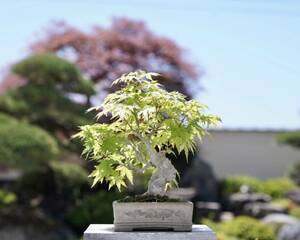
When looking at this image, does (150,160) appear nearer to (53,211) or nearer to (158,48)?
(53,211)

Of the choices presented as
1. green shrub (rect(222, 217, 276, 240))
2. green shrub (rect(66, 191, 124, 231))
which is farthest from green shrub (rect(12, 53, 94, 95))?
green shrub (rect(222, 217, 276, 240))

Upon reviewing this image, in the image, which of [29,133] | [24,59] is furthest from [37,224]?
[24,59]

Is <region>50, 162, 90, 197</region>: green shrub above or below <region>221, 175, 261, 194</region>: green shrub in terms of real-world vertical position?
above

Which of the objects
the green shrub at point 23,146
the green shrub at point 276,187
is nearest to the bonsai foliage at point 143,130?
the green shrub at point 23,146

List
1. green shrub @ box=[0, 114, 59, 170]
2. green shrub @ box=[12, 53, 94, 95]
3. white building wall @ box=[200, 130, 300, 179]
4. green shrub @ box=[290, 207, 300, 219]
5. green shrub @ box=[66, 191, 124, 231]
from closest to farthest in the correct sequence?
green shrub @ box=[0, 114, 59, 170]
green shrub @ box=[66, 191, 124, 231]
green shrub @ box=[12, 53, 94, 95]
green shrub @ box=[290, 207, 300, 219]
white building wall @ box=[200, 130, 300, 179]

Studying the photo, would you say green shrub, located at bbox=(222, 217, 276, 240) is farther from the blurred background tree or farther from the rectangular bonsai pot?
the rectangular bonsai pot

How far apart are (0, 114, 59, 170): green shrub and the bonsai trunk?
6141 mm

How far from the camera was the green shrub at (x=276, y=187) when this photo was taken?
65.9 ft

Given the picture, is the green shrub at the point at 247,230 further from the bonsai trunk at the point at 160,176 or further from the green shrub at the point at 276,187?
the green shrub at the point at 276,187

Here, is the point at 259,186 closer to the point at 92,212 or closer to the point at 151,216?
the point at 92,212

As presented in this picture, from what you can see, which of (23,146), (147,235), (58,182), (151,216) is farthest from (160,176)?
(58,182)

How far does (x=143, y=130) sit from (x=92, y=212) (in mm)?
7812

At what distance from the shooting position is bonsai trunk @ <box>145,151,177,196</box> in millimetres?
4242

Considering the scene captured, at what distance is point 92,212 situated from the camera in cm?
1185
